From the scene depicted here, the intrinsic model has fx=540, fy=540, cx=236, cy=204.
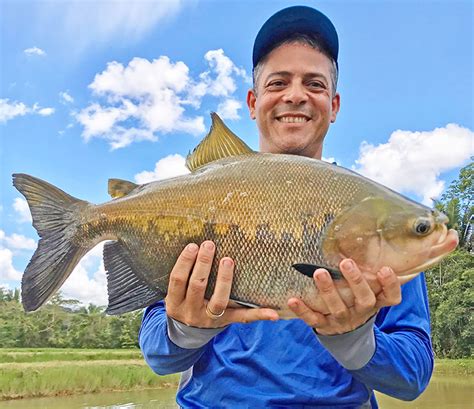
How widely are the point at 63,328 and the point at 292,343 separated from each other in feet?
136

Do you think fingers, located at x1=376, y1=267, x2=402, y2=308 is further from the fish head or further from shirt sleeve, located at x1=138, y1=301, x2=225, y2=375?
shirt sleeve, located at x1=138, y1=301, x2=225, y2=375

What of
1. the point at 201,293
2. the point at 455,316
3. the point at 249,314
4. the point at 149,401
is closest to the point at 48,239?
the point at 201,293

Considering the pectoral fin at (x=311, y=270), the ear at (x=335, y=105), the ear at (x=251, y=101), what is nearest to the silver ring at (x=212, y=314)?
the pectoral fin at (x=311, y=270)

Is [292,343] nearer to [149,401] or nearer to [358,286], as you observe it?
[358,286]

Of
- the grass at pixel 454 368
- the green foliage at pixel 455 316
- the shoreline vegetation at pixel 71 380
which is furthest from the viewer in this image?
the green foliage at pixel 455 316

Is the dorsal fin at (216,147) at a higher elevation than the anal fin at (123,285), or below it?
higher

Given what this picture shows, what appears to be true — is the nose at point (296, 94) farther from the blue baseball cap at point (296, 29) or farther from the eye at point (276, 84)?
the blue baseball cap at point (296, 29)

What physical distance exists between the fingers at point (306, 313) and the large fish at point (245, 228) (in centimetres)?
4

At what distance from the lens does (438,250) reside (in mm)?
2035

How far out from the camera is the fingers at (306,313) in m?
2.03

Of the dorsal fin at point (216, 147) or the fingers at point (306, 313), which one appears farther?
the dorsal fin at point (216, 147)

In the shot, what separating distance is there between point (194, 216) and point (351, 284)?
2.24ft

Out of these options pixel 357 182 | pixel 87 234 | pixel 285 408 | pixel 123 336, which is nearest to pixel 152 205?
pixel 87 234

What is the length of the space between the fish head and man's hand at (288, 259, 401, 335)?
59 millimetres
